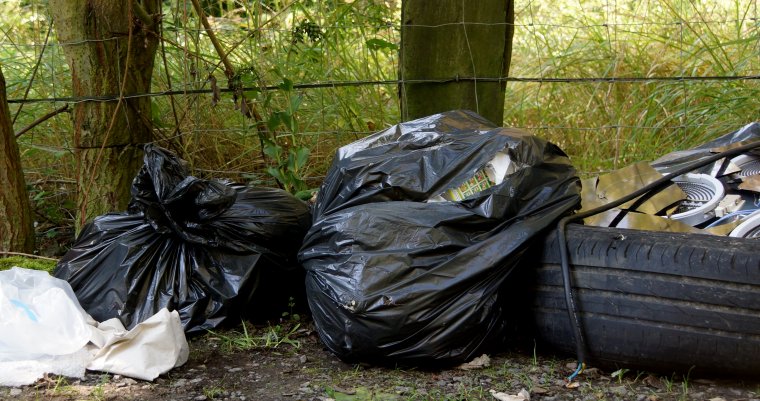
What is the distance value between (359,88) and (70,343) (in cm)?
221

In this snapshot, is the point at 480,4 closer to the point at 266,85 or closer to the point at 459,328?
the point at 266,85

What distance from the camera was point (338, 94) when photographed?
156 inches

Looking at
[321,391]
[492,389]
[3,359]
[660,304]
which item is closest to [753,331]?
[660,304]

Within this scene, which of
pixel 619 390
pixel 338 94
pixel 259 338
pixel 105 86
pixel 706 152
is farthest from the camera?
pixel 338 94

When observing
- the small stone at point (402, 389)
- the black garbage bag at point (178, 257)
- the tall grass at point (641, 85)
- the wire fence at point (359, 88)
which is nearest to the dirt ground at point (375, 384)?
the small stone at point (402, 389)

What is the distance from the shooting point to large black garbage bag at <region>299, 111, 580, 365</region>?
2170mm

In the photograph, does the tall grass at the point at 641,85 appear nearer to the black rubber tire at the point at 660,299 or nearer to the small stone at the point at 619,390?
the black rubber tire at the point at 660,299

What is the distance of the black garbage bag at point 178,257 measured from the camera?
2.58 m

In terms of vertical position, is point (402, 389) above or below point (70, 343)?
below

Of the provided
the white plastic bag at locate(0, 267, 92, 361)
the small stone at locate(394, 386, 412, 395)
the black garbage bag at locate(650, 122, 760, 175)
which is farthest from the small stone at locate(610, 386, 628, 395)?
the white plastic bag at locate(0, 267, 92, 361)

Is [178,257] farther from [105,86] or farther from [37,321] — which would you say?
[105,86]

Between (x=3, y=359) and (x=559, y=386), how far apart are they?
1.58 meters

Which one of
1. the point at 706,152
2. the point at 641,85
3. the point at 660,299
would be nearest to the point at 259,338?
the point at 660,299

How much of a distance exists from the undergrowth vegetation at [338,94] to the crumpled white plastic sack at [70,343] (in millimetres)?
1273
